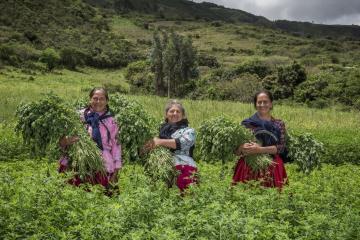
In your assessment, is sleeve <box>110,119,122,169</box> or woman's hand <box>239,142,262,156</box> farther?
woman's hand <box>239,142,262,156</box>

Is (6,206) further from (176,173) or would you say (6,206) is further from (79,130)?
(176,173)

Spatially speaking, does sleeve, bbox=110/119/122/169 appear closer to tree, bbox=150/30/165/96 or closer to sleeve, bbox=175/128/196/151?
sleeve, bbox=175/128/196/151

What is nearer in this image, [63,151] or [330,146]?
[63,151]

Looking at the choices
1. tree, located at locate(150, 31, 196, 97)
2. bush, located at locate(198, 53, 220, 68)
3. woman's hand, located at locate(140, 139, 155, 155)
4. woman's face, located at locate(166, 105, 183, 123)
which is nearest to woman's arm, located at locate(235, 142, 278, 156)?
woman's face, located at locate(166, 105, 183, 123)

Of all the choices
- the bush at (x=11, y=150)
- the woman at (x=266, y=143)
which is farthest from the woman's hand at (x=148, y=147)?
the bush at (x=11, y=150)

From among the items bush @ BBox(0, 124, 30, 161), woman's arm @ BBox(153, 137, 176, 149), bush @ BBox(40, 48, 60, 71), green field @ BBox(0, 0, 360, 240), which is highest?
bush @ BBox(40, 48, 60, 71)

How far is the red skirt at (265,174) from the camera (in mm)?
6770

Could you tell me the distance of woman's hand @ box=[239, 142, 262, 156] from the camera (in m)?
6.48

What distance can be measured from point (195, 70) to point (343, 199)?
50.1 meters

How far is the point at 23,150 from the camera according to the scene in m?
13.2

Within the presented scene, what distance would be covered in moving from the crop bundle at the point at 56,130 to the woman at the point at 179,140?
0.79 meters

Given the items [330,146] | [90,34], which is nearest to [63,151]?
[330,146]

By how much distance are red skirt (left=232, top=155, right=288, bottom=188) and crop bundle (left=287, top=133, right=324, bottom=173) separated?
0.25m

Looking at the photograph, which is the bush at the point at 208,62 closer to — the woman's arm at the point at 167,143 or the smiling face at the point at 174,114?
the smiling face at the point at 174,114
